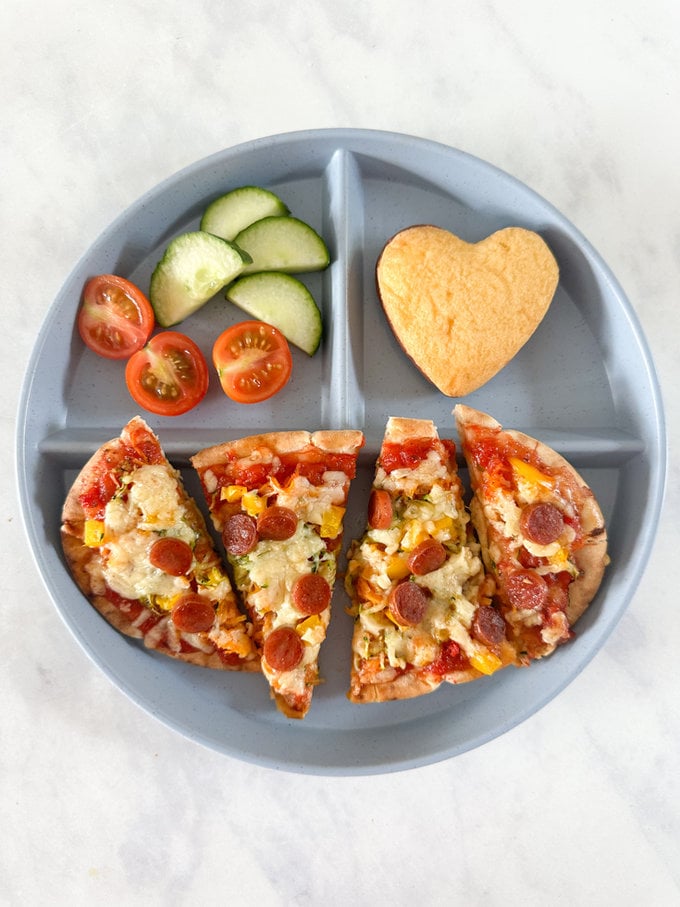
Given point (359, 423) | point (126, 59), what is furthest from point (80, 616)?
point (126, 59)

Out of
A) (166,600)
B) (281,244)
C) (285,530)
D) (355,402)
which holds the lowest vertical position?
(166,600)

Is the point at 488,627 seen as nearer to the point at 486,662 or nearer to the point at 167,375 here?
the point at 486,662

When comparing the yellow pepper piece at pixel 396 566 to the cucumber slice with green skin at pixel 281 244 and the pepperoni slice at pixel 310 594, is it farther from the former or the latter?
the cucumber slice with green skin at pixel 281 244

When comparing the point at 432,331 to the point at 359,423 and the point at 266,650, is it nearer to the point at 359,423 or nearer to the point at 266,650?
the point at 359,423

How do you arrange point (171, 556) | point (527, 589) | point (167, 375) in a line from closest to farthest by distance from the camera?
point (171, 556) → point (527, 589) → point (167, 375)

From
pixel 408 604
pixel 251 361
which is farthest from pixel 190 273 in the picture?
pixel 408 604

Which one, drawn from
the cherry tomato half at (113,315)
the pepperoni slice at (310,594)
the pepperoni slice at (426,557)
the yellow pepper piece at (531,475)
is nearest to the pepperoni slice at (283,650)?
the pepperoni slice at (310,594)
